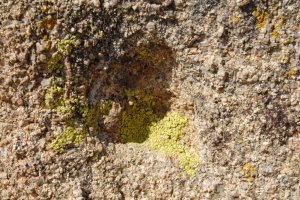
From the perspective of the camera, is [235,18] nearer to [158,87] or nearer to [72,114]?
[158,87]

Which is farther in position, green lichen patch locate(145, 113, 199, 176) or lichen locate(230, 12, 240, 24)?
green lichen patch locate(145, 113, 199, 176)

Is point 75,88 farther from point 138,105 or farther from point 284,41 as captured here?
point 284,41

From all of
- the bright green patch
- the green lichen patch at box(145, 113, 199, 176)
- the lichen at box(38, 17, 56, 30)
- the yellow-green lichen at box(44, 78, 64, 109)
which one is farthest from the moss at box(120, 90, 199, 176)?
the lichen at box(38, 17, 56, 30)

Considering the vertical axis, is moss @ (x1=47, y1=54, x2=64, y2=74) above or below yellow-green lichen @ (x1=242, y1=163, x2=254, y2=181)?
above

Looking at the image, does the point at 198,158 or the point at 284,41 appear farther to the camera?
the point at 198,158

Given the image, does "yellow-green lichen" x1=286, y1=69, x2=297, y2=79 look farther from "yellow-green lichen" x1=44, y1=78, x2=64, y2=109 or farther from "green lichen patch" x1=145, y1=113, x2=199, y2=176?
"yellow-green lichen" x1=44, y1=78, x2=64, y2=109

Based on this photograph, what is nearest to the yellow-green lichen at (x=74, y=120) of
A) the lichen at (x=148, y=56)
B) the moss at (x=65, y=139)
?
the moss at (x=65, y=139)

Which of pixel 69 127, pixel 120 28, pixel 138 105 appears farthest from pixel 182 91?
pixel 69 127

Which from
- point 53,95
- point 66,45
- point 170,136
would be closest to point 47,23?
point 66,45

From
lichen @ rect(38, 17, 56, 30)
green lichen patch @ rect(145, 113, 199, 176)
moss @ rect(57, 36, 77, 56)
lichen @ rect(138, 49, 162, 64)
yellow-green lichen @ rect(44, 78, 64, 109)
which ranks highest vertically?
lichen @ rect(38, 17, 56, 30)
